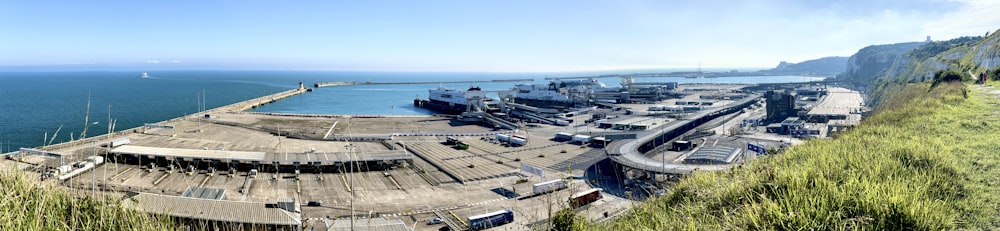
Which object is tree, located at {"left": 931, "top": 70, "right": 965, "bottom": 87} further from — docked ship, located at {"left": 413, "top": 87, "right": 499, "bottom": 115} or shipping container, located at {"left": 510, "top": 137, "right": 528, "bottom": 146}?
docked ship, located at {"left": 413, "top": 87, "right": 499, "bottom": 115}

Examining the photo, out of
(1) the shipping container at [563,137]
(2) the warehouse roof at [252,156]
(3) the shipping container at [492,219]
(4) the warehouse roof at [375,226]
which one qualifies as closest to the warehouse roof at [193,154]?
(2) the warehouse roof at [252,156]

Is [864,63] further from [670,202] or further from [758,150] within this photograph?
[670,202]

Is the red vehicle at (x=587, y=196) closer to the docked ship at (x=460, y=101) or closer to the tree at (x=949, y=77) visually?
the tree at (x=949, y=77)

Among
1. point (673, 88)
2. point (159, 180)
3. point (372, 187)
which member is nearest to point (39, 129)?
point (159, 180)

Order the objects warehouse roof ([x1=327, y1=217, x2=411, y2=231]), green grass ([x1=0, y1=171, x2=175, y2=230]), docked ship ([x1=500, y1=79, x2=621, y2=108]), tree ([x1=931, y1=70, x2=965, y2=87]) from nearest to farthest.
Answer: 1. green grass ([x1=0, y1=171, x2=175, y2=230])
2. warehouse roof ([x1=327, y1=217, x2=411, y2=231])
3. tree ([x1=931, y1=70, x2=965, y2=87])
4. docked ship ([x1=500, y1=79, x2=621, y2=108])

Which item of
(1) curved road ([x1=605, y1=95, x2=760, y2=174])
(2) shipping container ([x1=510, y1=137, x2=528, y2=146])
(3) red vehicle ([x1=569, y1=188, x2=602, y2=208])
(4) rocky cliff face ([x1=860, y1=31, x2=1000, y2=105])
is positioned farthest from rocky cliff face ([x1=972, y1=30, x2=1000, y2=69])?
(3) red vehicle ([x1=569, y1=188, x2=602, y2=208])
